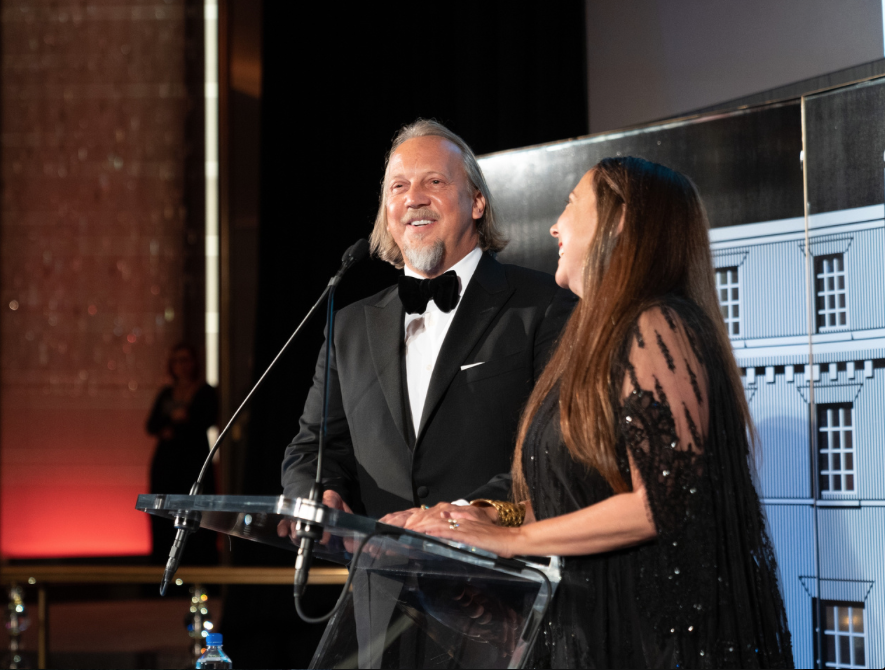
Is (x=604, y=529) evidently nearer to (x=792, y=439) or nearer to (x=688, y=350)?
(x=688, y=350)

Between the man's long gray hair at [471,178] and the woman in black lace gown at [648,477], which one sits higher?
the man's long gray hair at [471,178]

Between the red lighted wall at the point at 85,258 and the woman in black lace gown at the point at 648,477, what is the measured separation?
4492 mm

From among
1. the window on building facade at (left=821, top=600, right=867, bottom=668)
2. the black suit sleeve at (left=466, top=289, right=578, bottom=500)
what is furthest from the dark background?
the window on building facade at (left=821, top=600, right=867, bottom=668)

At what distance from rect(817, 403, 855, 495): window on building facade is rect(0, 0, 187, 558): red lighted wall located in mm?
4223

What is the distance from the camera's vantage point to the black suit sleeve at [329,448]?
214 cm

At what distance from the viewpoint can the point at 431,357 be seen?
224cm

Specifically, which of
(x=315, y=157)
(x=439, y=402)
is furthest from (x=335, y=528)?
(x=315, y=157)

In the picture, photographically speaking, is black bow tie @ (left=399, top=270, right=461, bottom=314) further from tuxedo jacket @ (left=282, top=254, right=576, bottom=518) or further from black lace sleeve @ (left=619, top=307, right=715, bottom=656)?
black lace sleeve @ (left=619, top=307, right=715, bottom=656)

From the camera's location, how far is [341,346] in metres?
2.34

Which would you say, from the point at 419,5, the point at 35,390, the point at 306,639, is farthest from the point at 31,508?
the point at 419,5

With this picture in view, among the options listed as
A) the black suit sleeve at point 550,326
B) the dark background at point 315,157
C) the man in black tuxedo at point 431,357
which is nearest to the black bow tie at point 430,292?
the man in black tuxedo at point 431,357

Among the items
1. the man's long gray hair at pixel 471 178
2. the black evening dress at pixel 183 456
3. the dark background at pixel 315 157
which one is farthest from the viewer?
the black evening dress at pixel 183 456

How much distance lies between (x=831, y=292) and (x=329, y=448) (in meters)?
1.24

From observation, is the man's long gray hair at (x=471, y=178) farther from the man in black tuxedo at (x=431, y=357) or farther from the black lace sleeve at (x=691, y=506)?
the black lace sleeve at (x=691, y=506)
